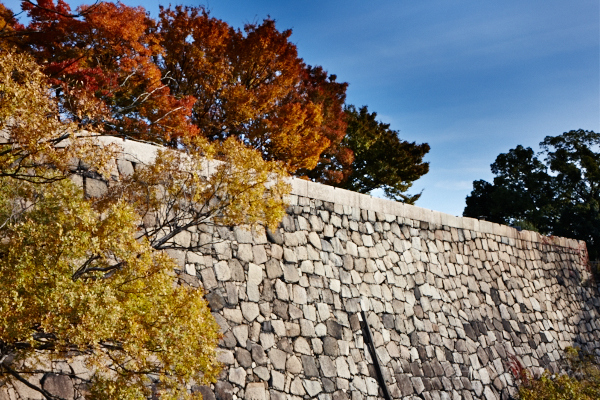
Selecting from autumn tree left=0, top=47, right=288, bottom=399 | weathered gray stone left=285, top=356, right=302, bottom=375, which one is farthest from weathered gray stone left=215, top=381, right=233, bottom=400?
autumn tree left=0, top=47, right=288, bottom=399

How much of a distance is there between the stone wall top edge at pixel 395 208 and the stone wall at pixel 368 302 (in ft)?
0.10

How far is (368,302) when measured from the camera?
8781 mm

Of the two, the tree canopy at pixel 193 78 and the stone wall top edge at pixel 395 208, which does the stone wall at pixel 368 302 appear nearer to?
the stone wall top edge at pixel 395 208

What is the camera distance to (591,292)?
→ 15211 millimetres

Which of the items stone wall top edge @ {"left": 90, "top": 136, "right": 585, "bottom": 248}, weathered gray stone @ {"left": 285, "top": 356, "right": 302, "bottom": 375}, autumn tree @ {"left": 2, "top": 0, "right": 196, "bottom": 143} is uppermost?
autumn tree @ {"left": 2, "top": 0, "right": 196, "bottom": 143}

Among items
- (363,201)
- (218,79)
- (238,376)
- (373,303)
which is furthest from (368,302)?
(218,79)

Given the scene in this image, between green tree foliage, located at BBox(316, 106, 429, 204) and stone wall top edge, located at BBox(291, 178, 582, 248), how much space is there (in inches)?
250

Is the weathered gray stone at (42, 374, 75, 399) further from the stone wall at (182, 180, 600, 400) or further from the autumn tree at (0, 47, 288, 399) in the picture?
the stone wall at (182, 180, 600, 400)

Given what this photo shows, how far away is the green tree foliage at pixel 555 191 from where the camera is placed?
22.5 metres

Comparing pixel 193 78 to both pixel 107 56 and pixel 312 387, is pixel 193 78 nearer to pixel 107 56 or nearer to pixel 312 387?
pixel 107 56

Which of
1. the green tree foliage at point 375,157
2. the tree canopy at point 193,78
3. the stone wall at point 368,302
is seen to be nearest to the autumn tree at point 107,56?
the tree canopy at point 193,78

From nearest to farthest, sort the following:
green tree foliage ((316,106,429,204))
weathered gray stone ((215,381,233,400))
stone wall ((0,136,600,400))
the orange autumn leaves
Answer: weathered gray stone ((215,381,233,400))
stone wall ((0,136,600,400))
the orange autumn leaves
green tree foliage ((316,106,429,204))

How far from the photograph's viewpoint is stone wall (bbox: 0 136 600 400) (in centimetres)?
692

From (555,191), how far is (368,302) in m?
18.2
